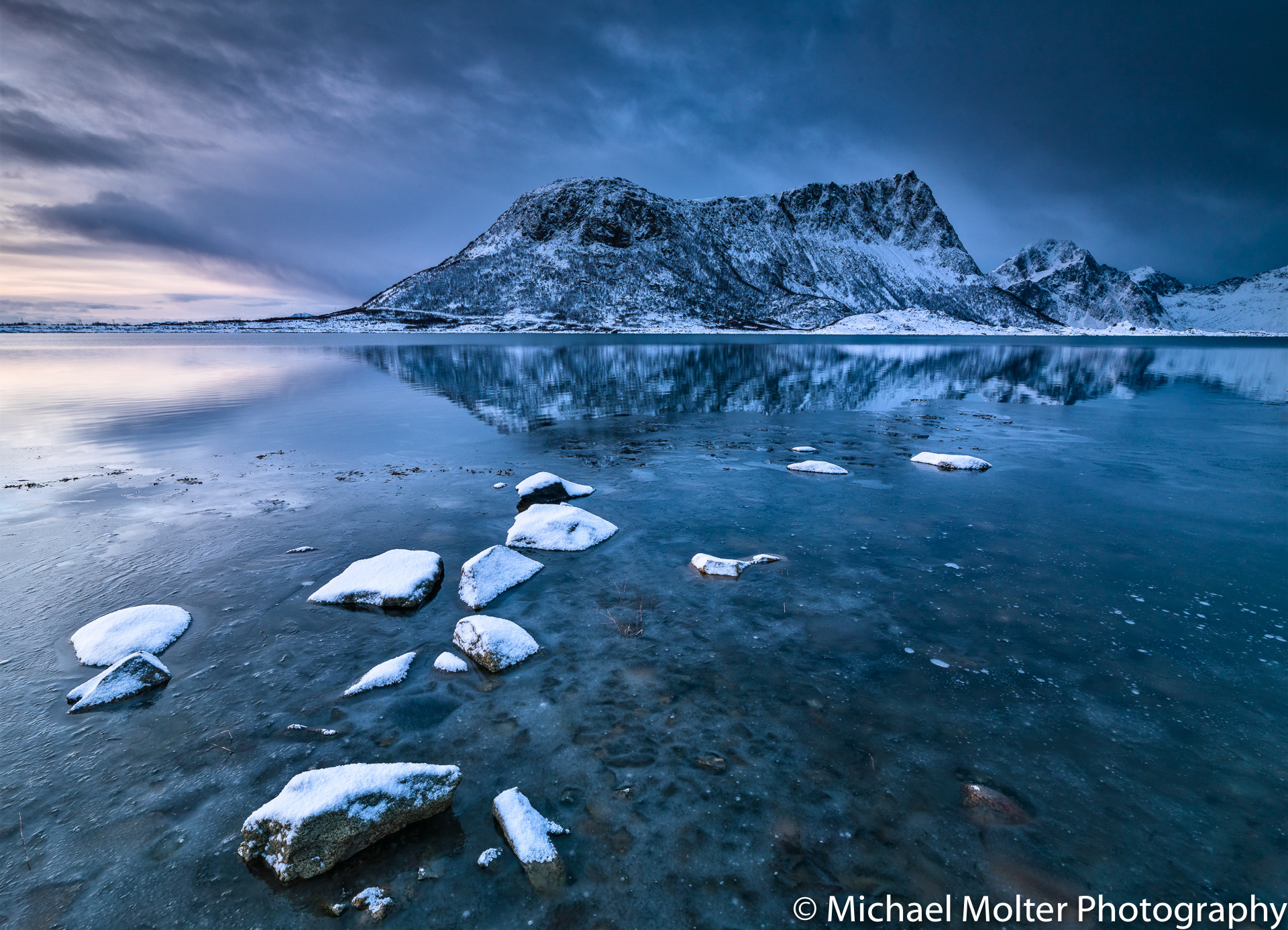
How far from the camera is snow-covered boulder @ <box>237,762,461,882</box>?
5.03 m

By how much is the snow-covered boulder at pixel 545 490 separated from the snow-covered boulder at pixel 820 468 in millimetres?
7868

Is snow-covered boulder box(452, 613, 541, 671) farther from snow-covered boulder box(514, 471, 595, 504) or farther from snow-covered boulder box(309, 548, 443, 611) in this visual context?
snow-covered boulder box(514, 471, 595, 504)

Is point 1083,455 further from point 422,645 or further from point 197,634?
point 197,634

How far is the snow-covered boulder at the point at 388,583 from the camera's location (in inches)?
391

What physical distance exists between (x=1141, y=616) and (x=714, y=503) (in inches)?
368

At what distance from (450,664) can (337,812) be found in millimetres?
2982

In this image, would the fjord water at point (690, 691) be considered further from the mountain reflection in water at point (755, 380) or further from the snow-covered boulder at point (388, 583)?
the mountain reflection in water at point (755, 380)

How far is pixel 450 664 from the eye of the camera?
26.6 ft

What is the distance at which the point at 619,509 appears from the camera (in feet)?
51.0

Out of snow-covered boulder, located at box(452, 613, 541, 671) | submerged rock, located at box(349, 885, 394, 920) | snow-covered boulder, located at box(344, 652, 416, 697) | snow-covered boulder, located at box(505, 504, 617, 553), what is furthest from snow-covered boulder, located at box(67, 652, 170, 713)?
snow-covered boulder, located at box(505, 504, 617, 553)

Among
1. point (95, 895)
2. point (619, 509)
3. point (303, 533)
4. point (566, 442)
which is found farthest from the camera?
point (566, 442)

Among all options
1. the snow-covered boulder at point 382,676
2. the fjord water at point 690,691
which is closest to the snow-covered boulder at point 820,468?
the fjord water at point 690,691

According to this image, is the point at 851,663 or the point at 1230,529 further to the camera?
the point at 1230,529

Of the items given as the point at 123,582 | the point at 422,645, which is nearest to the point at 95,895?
the point at 422,645
